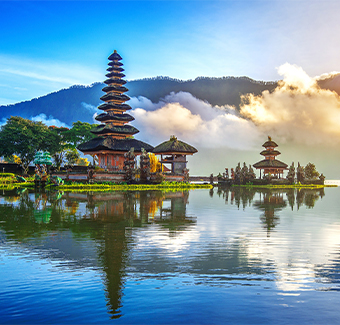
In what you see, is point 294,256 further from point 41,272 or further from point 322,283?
point 41,272

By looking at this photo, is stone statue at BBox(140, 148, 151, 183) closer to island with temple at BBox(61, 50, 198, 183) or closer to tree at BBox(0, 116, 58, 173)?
island with temple at BBox(61, 50, 198, 183)

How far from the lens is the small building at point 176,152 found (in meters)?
48.3

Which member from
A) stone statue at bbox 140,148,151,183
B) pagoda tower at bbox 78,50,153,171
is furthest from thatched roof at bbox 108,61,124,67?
stone statue at bbox 140,148,151,183

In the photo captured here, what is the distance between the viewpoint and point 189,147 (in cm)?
4994

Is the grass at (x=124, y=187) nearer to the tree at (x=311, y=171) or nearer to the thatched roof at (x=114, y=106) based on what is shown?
the thatched roof at (x=114, y=106)

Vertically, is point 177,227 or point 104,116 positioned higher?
point 104,116

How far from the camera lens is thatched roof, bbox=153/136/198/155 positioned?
48219 millimetres

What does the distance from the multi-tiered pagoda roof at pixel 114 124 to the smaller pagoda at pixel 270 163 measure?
22.3 m

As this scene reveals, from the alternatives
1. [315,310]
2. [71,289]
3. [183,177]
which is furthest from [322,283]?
[183,177]

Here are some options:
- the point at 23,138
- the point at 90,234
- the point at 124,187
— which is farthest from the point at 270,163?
the point at 90,234

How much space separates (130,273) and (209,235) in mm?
4026

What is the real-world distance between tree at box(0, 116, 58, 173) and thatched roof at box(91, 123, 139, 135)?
407 inches

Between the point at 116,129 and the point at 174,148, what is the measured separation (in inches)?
351

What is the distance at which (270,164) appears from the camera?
2419 inches
